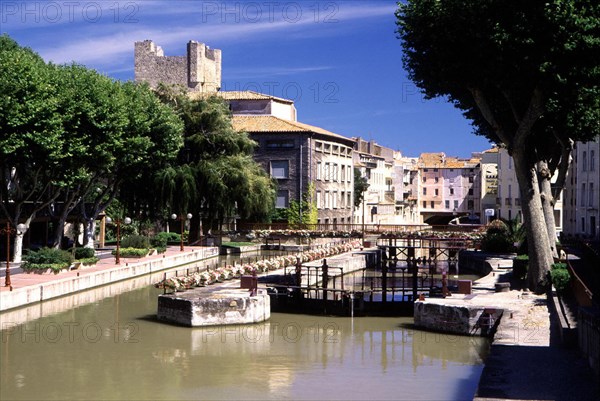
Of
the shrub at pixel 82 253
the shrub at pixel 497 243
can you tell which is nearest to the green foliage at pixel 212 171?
the shrub at pixel 82 253

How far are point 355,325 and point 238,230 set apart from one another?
36.3 m

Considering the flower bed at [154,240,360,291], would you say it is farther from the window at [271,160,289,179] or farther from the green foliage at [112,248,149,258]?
the window at [271,160,289,179]

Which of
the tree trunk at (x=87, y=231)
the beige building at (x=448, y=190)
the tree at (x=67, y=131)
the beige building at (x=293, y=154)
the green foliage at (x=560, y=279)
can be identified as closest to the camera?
the green foliage at (x=560, y=279)

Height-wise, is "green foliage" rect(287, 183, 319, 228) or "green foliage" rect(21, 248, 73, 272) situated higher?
"green foliage" rect(287, 183, 319, 228)

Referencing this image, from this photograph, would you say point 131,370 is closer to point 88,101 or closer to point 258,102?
point 88,101

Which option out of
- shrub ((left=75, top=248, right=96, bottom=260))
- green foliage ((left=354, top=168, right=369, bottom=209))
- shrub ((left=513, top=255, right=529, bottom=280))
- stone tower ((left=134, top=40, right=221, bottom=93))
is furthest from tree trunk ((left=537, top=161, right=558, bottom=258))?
stone tower ((left=134, top=40, right=221, bottom=93))

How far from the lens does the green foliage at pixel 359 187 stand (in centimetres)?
9719

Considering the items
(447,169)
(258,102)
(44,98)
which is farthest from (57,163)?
(447,169)

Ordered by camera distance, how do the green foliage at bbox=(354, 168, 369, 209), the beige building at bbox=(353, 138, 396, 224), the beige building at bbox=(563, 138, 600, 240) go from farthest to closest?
the beige building at bbox=(353, 138, 396, 224), the green foliage at bbox=(354, 168, 369, 209), the beige building at bbox=(563, 138, 600, 240)

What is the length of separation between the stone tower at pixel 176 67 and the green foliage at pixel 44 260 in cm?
6120

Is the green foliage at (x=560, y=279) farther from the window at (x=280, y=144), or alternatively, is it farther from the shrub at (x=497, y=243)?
the window at (x=280, y=144)

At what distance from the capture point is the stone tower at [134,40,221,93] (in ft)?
325

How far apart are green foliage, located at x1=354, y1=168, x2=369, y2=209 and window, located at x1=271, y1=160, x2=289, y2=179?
917 inches

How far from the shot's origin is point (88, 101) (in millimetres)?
40406
